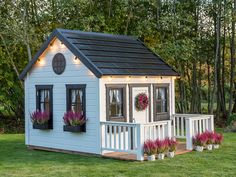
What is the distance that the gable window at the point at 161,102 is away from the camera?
489 inches

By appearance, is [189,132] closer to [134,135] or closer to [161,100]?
[161,100]

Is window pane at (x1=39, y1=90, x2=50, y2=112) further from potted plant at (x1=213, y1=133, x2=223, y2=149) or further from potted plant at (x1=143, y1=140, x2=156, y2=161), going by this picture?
potted plant at (x1=213, y1=133, x2=223, y2=149)

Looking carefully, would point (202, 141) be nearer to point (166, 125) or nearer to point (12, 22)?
point (166, 125)

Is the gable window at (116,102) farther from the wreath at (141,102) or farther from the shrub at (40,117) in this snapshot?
the shrub at (40,117)

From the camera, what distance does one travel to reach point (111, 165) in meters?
9.40

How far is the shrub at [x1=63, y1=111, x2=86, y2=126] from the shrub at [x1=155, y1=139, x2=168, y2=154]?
2109 millimetres

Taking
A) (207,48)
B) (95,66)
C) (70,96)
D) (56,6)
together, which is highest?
(56,6)

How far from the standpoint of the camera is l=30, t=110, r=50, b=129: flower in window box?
11961mm

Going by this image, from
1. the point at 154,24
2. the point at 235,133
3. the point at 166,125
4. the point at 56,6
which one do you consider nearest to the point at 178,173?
the point at 166,125

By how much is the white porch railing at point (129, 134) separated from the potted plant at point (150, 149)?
0.33 ft

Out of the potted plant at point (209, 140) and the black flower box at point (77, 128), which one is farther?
the potted plant at point (209, 140)

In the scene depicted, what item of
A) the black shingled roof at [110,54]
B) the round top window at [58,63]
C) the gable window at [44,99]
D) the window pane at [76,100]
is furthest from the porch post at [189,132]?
the gable window at [44,99]

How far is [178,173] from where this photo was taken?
8.35 meters

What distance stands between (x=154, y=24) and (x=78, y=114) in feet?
30.3
